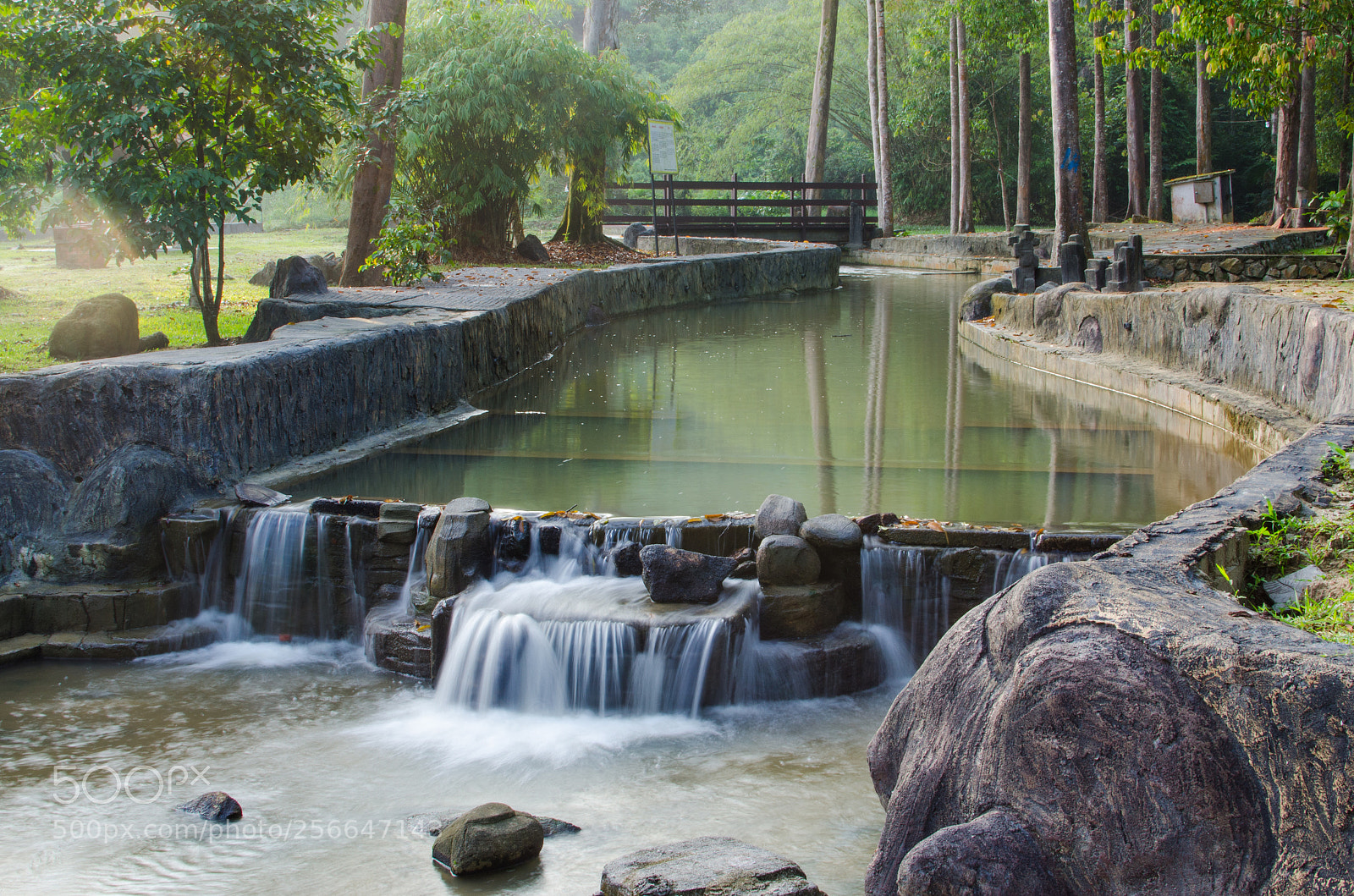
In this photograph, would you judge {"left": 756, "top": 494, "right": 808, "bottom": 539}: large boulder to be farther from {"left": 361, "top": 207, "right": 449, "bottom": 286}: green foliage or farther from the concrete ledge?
{"left": 361, "top": 207, "right": 449, "bottom": 286}: green foliage

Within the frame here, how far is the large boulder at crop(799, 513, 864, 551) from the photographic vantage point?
5.20 meters

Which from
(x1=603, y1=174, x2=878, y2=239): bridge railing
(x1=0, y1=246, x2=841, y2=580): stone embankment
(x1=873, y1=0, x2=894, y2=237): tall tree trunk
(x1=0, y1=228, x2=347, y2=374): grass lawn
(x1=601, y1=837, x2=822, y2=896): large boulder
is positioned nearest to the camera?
(x1=601, y1=837, x2=822, y2=896): large boulder

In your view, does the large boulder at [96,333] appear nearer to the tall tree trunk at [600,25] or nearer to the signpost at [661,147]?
the signpost at [661,147]

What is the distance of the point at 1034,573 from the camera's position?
9.34 ft

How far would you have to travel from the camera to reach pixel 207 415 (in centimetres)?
636

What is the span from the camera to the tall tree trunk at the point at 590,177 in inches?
745

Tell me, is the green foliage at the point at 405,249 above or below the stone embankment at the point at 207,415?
above

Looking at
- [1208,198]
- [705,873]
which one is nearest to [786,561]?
[705,873]

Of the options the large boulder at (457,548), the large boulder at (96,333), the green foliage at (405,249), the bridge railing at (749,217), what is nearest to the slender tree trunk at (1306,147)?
the bridge railing at (749,217)

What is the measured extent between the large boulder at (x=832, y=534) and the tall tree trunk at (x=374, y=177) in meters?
8.42

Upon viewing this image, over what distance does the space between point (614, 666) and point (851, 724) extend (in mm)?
1070

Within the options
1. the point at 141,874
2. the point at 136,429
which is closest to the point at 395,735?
the point at 141,874

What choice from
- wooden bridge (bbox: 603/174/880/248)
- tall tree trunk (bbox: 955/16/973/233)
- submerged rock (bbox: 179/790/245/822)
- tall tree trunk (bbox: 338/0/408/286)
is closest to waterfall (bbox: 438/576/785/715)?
submerged rock (bbox: 179/790/245/822)

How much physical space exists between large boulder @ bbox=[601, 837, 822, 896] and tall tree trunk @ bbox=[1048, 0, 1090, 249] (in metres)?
13.0
